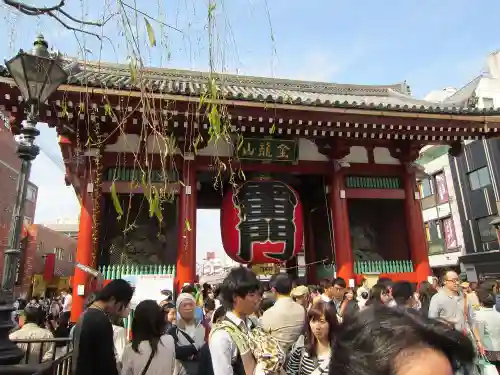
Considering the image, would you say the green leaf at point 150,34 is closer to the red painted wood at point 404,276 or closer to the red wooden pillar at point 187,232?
the red wooden pillar at point 187,232

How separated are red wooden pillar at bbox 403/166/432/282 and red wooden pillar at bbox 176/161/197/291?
492cm

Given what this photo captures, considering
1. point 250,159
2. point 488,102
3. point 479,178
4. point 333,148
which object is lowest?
point 250,159

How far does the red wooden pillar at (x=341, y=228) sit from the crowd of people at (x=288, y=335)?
2.78m

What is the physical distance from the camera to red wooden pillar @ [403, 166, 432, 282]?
785 cm

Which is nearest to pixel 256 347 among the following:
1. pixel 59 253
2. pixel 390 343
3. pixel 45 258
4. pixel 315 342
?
pixel 315 342

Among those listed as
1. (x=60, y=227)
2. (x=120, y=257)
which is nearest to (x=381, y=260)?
(x=120, y=257)

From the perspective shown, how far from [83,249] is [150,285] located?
141cm

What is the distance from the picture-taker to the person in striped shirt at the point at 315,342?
2.41m

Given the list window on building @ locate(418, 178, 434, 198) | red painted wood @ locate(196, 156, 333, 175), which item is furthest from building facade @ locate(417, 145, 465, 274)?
red painted wood @ locate(196, 156, 333, 175)

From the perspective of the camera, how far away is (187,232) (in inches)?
271

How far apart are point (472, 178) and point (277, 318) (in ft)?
67.2

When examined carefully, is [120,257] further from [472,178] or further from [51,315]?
→ [472,178]

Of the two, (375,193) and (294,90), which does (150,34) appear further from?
(294,90)

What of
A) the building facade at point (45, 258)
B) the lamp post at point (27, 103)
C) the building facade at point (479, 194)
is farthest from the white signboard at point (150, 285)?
the building facade at point (45, 258)
